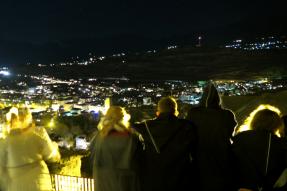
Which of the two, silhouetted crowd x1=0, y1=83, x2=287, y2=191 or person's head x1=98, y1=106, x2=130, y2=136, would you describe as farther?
person's head x1=98, y1=106, x2=130, y2=136

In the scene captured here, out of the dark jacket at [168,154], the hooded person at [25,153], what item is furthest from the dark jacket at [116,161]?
the hooded person at [25,153]

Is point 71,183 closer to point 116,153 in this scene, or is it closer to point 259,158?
point 116,153

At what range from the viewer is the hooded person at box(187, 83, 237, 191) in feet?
12.6

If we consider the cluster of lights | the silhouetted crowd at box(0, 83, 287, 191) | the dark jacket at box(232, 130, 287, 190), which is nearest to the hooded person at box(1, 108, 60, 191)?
the silhouetted crowd at box(0, 83, 287, 191)

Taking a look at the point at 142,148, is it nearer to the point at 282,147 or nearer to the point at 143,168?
the point at 143,168

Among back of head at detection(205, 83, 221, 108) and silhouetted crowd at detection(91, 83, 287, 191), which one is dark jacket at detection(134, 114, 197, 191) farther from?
back of head at detection(205, 83, 221, 108)

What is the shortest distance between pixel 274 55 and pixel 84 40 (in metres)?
71.2

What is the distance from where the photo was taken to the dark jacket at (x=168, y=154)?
12.1ft

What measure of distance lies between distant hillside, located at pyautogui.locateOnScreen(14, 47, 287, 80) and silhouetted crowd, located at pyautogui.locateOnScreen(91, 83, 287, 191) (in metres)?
21.4

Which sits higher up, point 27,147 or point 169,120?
point 169,120

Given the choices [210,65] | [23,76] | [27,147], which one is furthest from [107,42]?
[27,147]

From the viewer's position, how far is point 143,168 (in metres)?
3.83

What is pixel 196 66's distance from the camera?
35.5 metres

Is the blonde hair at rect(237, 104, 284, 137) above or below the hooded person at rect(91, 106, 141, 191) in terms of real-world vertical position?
above
